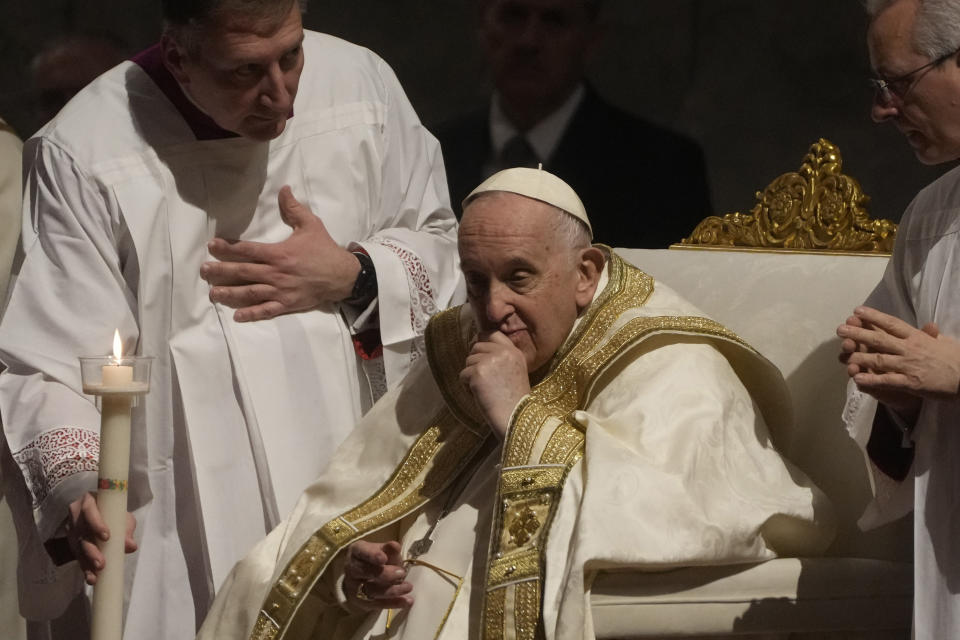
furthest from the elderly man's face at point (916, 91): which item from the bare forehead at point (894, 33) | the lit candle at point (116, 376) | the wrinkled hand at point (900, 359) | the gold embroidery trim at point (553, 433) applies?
the lit candle at point (116, 376)

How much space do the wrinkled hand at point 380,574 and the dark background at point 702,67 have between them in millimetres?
2538

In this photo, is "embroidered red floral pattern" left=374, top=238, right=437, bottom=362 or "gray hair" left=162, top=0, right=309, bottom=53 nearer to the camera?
"gray hair" left=162, top=0, right=309, bottom=53

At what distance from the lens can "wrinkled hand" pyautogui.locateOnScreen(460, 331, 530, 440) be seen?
10.8 ft

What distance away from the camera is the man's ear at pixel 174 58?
3836 millimetres

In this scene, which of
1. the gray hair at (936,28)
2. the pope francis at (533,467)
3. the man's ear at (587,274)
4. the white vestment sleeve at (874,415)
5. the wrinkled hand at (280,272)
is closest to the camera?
the gray hair at (936,28)

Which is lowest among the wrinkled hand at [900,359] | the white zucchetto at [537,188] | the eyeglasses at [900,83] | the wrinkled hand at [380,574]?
the wrinkled hand at [380,574]

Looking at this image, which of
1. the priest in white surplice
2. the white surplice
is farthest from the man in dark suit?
the white surplice

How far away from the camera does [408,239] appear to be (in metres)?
4.20

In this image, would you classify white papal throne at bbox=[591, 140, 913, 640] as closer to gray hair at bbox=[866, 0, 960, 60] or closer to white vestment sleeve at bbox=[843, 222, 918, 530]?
white vestment sleeve at bbox=[843, 222, 918, 530]

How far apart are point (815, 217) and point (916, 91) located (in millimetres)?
1109

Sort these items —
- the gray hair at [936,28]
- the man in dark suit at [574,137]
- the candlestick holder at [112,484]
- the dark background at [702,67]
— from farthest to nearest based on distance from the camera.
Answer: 1. the man in dark suit at [574,137]
2. the dark background at [702,67]
3. the gray hair at [936,28]
4. the candlestick holder at [112,484]

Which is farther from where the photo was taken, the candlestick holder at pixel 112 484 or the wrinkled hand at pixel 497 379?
the wrinkled hand at pixel 497 379

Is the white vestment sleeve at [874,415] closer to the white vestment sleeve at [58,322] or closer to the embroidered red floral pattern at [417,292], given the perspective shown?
the embroidered red floral pattern at [417,292]

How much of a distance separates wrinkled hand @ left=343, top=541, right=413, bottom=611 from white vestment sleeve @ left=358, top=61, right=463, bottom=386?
84 centimetres
